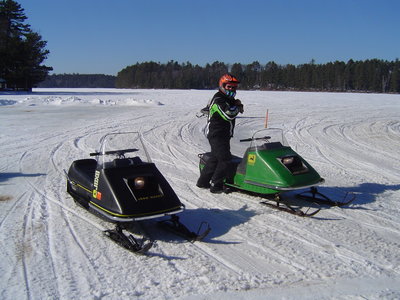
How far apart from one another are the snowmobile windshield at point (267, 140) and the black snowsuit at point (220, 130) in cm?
43

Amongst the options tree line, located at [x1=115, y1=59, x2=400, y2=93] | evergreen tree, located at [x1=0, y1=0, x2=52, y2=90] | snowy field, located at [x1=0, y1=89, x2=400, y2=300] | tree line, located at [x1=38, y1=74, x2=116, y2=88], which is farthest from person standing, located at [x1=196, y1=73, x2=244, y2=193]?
tree line, located at [x1=38, y1=74, x2=116, y2=88]

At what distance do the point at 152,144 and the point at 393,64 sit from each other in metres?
80.7

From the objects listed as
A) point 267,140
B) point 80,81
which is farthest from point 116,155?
point 80,81

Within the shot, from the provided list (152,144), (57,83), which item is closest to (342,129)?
(152,144)

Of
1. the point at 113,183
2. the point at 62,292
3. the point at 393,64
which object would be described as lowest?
the point at 62,292

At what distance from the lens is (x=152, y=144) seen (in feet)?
35.2

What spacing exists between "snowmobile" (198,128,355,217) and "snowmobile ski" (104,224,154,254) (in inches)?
76.2

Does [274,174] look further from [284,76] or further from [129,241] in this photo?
[284,76]

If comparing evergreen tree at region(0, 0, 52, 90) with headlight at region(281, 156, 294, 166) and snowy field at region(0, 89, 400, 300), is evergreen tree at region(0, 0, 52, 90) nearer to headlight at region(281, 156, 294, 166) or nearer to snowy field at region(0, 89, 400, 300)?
snowy field at region(0, 89, 400, 300)

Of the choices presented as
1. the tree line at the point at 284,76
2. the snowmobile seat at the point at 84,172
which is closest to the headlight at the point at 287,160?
the snowmobile seat at the point at 84,172

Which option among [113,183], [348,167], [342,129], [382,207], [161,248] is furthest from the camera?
[342,129]

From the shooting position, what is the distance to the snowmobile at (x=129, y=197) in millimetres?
4145

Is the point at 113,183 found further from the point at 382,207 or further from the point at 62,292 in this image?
the point at 382,207

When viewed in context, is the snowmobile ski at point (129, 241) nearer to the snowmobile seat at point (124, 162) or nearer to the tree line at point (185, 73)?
the snowmobile seat at point (124, 162)
